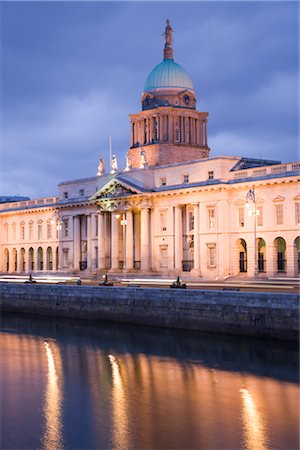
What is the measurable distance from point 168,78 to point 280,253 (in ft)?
121

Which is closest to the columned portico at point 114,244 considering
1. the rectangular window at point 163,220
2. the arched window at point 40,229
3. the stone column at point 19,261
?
the rectangular window at point 163,220

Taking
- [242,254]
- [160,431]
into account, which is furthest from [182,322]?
[242,254]

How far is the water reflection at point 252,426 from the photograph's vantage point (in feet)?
85.1

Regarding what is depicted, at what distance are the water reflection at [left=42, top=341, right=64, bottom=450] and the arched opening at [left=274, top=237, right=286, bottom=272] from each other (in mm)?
33230

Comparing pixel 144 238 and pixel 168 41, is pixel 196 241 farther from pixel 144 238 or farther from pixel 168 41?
pixel 168 41

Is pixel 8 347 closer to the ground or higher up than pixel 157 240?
closer to the ground

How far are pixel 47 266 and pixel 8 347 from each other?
59488mm

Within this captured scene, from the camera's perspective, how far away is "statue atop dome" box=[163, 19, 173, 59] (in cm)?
10588

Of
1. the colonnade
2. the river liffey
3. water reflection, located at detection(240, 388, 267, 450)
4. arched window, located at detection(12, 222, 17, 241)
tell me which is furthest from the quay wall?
arched window, located at detection(12, 222, 17, 241)

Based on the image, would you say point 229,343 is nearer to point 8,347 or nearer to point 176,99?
point 8,347

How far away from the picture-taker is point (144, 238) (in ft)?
285

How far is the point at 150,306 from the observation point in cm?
5256

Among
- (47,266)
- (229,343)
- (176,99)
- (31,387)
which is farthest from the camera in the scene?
(47,266)

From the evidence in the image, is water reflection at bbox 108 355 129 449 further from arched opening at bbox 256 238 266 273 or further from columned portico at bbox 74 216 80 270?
columned portico at bbox 74 216 80 270
